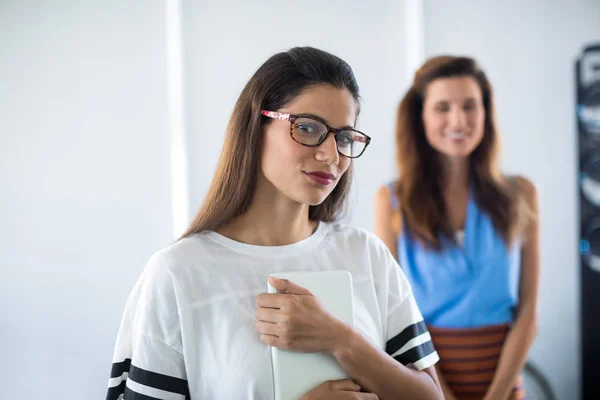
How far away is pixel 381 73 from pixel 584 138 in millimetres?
1001

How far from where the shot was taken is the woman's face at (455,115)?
1.66m

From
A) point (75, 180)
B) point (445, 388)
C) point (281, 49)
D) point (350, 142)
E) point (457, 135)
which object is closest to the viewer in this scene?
point (350, 142)

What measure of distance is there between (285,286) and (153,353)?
25cm

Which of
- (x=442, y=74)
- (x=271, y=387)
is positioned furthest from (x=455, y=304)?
(x=271, y=387)

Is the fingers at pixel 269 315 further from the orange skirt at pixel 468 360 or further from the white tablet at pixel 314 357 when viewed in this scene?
the orange skirt at pixel 468 360

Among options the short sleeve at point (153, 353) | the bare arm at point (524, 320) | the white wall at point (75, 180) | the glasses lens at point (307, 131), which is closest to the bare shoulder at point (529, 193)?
the bare arm at point (524, 320)

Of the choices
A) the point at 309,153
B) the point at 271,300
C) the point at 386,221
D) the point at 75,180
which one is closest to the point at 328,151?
the point at 309,153

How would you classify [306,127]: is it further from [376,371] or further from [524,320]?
[524,320]

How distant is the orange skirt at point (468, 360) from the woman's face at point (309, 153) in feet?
2.57

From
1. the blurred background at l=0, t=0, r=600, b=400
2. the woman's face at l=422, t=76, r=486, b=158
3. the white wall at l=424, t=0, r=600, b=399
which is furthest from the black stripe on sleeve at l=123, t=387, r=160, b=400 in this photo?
the white wall at l=424, t=0, r=600, b=399

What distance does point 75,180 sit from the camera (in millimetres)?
2301

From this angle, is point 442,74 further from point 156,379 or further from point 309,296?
point 156,379

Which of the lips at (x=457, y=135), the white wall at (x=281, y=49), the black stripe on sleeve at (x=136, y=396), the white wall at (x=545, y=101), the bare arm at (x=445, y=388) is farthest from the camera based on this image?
the white wall at (x=545, y=101)

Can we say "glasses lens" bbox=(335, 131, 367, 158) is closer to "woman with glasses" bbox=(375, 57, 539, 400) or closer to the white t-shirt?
the white t-shirt
